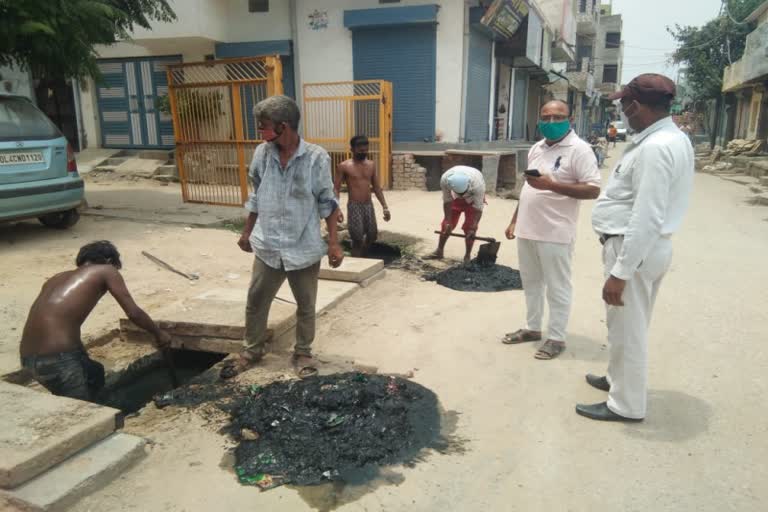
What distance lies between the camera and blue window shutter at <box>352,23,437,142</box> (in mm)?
12922

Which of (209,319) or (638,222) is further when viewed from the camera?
(209,319)

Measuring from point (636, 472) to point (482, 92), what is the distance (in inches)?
526

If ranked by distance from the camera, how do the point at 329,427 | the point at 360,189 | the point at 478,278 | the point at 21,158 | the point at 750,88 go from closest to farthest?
the point at 329,427 < the point at 478,278 < the point at 21,158 < the point at 360,189 < the point at 750,88

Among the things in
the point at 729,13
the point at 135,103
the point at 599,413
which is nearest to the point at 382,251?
the point at 599,413

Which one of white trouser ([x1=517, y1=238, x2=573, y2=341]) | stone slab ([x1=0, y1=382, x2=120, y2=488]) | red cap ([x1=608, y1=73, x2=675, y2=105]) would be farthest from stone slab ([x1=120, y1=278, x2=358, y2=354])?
red cap ([x1=608, y1=73, x2=675, y2=105])

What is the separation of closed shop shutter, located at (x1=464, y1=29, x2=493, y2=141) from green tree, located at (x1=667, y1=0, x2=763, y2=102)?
57.9 ft

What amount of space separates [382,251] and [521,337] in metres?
3.86

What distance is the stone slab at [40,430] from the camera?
212 cm

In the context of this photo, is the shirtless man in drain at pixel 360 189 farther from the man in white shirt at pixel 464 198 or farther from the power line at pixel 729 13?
the power line at pixel 729 13

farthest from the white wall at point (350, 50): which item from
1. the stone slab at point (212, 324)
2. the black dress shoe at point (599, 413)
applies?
the black dress shoe at point (599, 413)

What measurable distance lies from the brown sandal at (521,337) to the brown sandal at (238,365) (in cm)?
176

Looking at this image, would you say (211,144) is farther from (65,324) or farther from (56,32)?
(65,324)

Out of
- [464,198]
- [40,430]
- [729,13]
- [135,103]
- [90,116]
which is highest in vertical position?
[729,13]

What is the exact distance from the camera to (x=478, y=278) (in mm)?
5715
